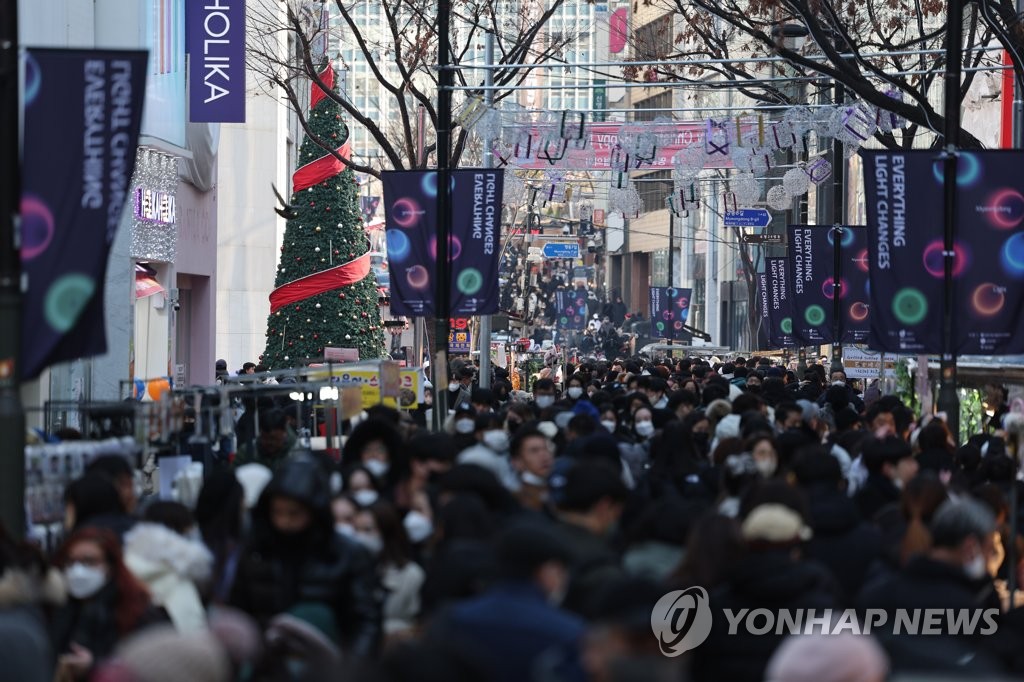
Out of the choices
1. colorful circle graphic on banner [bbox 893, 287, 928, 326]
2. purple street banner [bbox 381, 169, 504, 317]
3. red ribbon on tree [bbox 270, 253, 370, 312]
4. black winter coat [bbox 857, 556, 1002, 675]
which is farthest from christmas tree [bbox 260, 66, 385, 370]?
black winter coat [bbox 857, 556, 1002, 675]

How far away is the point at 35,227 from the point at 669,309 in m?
45.3

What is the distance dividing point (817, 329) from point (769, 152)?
515 centimetres

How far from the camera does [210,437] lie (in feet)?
43.7

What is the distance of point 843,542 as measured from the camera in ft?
28.0

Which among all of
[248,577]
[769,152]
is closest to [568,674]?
[248,577]

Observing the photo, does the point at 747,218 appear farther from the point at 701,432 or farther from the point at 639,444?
the point at 639,444

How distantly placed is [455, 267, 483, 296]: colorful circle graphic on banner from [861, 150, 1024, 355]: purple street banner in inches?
202

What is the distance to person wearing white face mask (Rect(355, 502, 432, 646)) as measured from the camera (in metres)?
7.91

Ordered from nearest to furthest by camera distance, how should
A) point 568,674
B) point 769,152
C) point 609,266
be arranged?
point 568,674
point 769,152
point 609,266

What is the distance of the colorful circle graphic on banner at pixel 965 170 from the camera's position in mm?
15984

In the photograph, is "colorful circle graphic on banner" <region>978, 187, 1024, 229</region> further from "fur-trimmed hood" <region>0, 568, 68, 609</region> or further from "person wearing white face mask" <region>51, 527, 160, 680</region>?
"fur-trimmed hood" <region>0, 568, 68, 609</region>

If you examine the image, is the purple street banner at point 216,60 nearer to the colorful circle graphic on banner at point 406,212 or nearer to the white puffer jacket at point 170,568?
the colorful circle graphic on banner at point 406,212

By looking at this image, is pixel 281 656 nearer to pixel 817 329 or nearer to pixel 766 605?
pixel 766 605

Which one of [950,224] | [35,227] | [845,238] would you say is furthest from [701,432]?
[845,238]
